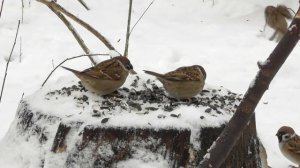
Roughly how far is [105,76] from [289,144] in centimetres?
197

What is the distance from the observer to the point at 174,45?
690 cm

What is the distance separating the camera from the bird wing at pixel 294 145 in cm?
457

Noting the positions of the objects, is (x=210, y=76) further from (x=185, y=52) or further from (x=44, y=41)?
(x=44, y=41)

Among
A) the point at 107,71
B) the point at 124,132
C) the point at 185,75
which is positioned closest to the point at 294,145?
the point at 185,75

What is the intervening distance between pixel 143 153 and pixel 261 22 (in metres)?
5.50

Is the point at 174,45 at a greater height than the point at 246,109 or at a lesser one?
greater

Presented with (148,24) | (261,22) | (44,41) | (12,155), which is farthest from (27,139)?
(261,22)

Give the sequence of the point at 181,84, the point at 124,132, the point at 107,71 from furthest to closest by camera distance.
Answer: the point at 107,71
the point at 181,84
the point at 124,132

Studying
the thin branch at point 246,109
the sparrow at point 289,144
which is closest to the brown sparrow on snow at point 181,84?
the sparrow at point 289,144

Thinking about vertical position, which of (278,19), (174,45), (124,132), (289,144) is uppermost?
(278,19)

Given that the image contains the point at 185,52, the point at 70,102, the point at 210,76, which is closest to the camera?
the point at 70,102

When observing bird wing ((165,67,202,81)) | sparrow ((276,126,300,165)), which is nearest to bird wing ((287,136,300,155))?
sparrow ((276,126,300,165))

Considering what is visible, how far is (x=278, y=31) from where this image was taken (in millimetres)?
7223

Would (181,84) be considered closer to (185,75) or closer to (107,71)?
(185,75)
